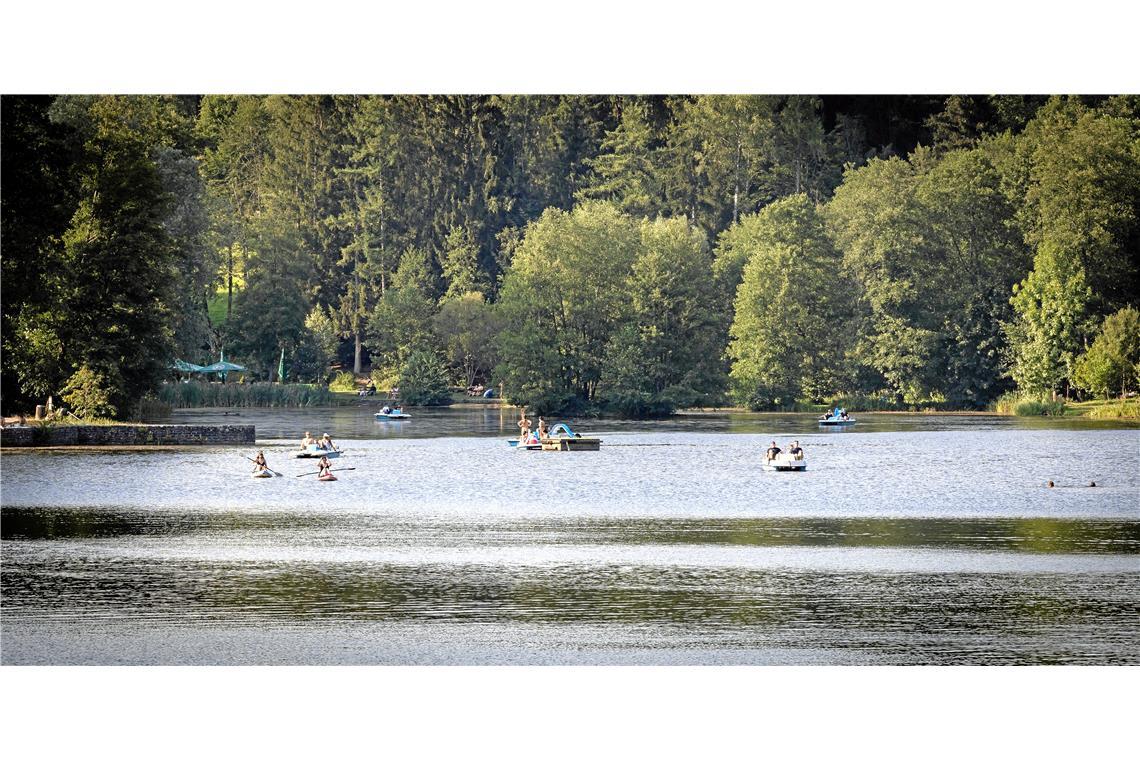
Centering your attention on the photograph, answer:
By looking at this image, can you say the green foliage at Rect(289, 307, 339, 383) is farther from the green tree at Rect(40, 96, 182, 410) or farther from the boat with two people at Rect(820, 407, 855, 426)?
the boat with two people at Rect(820, 407, 855, 426)

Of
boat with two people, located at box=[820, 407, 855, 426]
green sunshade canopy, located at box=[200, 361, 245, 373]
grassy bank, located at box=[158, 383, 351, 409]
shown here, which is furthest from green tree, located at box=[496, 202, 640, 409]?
boat with two people, located at box=[820, 407, 855, 426]

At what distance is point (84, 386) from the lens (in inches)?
1339

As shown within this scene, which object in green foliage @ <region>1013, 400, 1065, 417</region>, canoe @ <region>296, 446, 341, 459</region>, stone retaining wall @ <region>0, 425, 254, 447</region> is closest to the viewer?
stone retaining wall @ <region>0, 425, 254, 447</region>

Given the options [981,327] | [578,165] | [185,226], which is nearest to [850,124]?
[981,327]

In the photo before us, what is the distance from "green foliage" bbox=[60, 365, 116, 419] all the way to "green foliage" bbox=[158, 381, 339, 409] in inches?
185

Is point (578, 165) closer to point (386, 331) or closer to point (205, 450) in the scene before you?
point (386, 331)

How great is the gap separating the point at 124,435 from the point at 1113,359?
21.8 m

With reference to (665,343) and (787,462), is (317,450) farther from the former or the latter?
(665,343)

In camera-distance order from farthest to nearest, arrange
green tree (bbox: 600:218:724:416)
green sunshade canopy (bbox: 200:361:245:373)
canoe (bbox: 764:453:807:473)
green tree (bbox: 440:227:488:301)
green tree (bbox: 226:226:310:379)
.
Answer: green tree (bbox: 600:218:724:416)
green sunshade canopy (bbox: 200:361:245:373)
green tree (bbox: 226:226:310:379)
green tree (bbox: 440:227:488:301)
canoe (bbox: 764:453:807:473)

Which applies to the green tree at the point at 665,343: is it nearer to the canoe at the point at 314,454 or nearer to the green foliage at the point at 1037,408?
the green foliage at the point at 1037,408

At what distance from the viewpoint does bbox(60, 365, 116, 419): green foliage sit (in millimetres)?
33812

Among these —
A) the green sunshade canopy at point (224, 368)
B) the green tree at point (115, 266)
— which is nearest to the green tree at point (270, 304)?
the green sunshade canopy at point (224, 368)

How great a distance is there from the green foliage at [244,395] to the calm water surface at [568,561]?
7687 mm

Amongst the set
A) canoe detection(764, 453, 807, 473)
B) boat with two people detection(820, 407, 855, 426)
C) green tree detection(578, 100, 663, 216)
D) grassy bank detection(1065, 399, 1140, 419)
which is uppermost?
green tree detection(578, 100, 663, 216)
